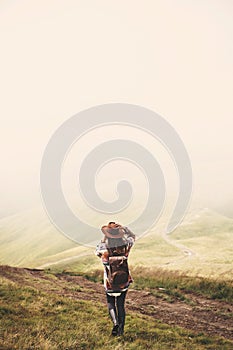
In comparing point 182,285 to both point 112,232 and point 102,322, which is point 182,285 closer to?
point 102,322

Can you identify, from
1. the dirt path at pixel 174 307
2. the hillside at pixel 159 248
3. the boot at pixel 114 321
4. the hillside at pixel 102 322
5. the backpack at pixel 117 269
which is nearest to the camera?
the hillside at pixel 102 322

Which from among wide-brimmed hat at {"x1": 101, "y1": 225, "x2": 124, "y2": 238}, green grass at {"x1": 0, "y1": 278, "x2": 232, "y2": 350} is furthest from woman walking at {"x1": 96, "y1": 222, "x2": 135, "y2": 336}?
green grass at {"x1": 0, "y1": 278, "x2": 232, "y2": 350}

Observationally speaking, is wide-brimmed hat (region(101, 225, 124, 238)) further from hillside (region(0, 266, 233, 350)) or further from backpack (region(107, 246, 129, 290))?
hillside (region(0, 266, 233, 350))

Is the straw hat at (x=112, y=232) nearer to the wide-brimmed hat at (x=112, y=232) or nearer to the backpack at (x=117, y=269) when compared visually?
the wide-brimmed hat at (x=112, y=232)

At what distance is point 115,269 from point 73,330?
2.99 metres

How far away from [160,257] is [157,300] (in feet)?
77.4

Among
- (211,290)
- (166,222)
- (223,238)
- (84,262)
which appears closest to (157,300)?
(211,290)

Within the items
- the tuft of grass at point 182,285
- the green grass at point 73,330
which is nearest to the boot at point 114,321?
the green grass at point 73,330

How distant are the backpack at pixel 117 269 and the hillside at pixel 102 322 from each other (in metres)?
1.97

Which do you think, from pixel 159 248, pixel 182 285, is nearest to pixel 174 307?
pixel 182 285

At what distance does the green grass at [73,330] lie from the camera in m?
11.0

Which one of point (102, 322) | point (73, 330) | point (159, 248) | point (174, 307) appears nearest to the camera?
point (73, 330)

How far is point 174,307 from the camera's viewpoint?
788 inches

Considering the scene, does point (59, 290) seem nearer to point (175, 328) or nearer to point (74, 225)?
point (175, 328)
